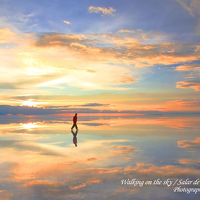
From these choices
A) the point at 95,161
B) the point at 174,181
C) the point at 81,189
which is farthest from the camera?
the point at 95,161

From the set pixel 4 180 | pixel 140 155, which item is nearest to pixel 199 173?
pixel 140 155

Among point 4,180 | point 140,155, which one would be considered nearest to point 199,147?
point 140,155

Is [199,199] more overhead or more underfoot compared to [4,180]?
more underfoot

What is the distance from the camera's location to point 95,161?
8961 millimetres

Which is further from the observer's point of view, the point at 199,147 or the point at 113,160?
the point at 199,147

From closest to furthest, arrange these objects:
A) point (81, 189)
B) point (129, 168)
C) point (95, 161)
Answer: point (81, 189) < point (129, 168) < point (95, 161)

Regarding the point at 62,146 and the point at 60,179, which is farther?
the point at 62,146

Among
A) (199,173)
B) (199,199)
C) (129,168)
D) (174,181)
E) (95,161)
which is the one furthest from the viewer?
(95,161)

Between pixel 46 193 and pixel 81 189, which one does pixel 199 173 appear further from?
pixel 46 193

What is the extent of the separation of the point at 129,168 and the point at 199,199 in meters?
2.89

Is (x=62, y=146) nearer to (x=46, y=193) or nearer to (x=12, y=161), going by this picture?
(x=12, y=161)

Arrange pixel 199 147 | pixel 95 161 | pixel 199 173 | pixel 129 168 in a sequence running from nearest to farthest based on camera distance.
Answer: pixel 199 173, pixel 129 168, pixel 95 161, pixel 199 147

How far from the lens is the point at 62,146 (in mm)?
12398

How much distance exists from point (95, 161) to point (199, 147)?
657cm
